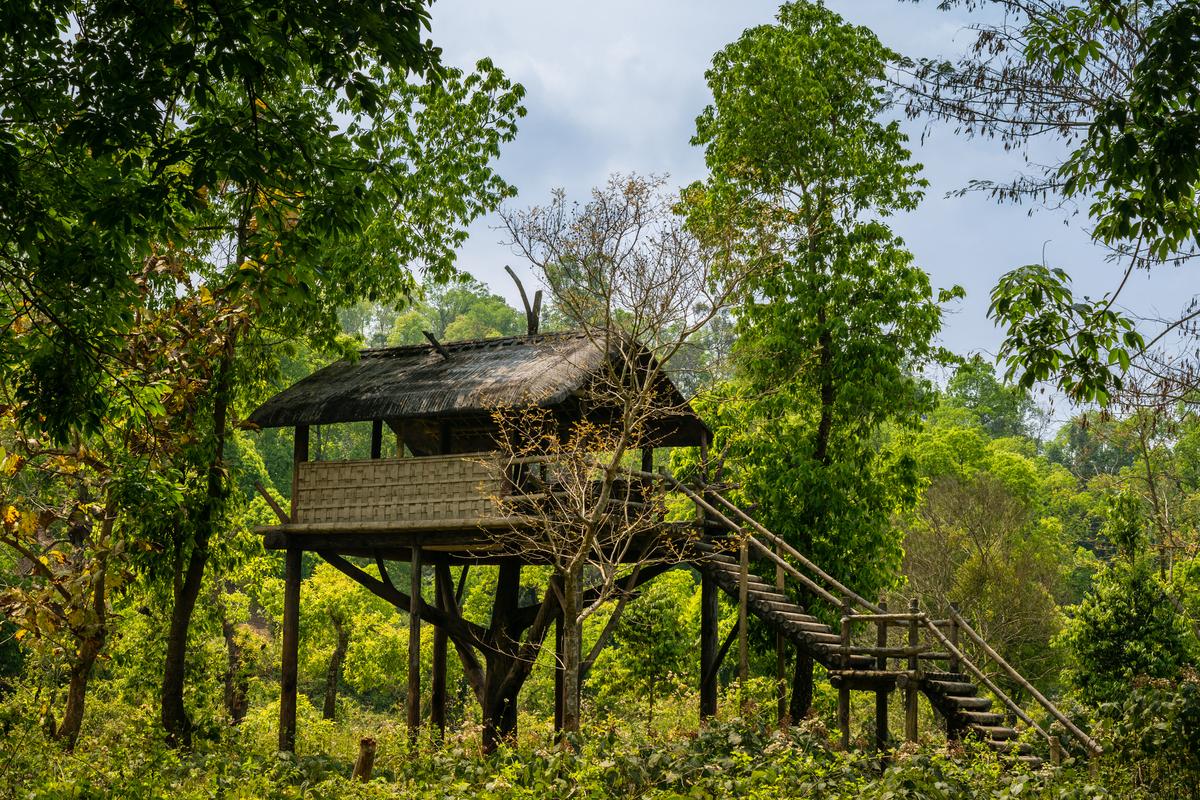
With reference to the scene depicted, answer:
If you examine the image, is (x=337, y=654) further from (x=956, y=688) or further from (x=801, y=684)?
(x=956, y=688)

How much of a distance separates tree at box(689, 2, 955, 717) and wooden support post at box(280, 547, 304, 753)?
25.5 ft

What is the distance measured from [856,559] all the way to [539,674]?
12730 millimetres

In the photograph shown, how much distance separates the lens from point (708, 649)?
17.8 metres

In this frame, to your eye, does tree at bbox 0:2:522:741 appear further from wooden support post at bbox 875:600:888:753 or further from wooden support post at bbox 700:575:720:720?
wooden support post at bbox 700:575:720:720

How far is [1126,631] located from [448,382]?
14780 millimetres

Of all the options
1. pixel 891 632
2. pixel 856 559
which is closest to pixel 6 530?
pixel 856 559

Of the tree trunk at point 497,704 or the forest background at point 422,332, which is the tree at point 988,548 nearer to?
the forest background at point 422,332

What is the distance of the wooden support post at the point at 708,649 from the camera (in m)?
17.2

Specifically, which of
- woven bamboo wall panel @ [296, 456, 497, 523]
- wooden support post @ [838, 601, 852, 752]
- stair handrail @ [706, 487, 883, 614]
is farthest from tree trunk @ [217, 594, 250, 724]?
wooden support post @ [838, 601, 852, 752]

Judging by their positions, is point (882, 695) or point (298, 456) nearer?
point (882, 695)

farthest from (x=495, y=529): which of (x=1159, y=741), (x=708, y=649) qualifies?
(x=1159, y=741)

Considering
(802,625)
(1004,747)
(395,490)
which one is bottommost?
(1004,747)

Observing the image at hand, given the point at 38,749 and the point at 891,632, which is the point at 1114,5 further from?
the point at 891,632

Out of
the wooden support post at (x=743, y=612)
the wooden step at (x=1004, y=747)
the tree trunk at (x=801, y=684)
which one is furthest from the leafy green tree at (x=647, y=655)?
the wooden step at (x=1004, y=747)
